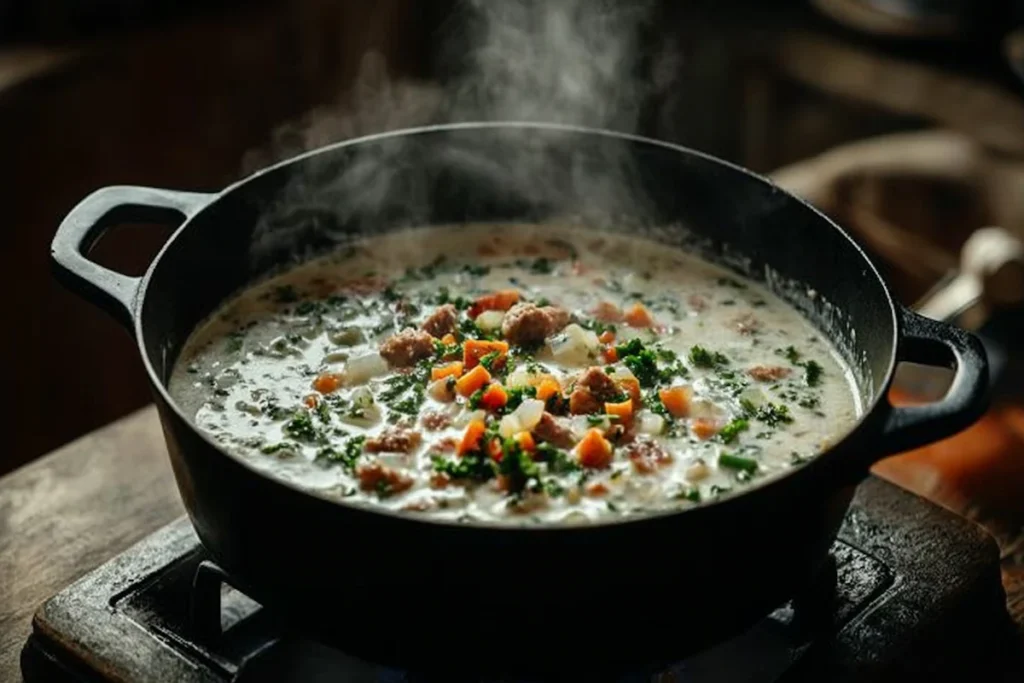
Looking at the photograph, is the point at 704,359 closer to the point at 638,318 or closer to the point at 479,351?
the point at 638,318

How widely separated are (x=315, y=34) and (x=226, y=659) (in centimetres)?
283

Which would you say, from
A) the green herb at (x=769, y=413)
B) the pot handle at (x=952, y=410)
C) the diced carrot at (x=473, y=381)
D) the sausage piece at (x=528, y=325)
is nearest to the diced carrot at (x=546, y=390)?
the diced carrot at (x=473, y=381)

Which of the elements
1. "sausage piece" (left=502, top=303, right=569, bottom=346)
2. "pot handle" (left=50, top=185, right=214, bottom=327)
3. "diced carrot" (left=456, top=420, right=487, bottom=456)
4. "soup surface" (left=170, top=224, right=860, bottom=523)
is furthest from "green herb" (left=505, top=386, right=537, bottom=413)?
"pot handle" (left=50, top=185, right=214, bottom=327)

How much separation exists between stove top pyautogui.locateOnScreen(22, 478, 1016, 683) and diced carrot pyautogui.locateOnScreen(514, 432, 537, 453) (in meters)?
0.35

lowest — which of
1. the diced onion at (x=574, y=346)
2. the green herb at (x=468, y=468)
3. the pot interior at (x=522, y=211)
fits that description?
the diced onion at (x=574, y=346)

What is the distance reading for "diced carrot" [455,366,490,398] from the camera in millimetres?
2084

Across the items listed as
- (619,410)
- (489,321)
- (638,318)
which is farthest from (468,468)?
(638,318)

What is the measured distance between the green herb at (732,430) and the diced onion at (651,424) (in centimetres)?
10

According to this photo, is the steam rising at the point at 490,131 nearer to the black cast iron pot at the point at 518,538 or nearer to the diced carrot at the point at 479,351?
the black cast iron pot at the point at 518,538

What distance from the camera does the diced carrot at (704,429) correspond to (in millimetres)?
2029

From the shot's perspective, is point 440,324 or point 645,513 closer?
point 645,513

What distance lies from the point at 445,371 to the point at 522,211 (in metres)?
0.68

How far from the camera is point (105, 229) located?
196cm

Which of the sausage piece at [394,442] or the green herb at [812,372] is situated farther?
the green herb at [812,372]
